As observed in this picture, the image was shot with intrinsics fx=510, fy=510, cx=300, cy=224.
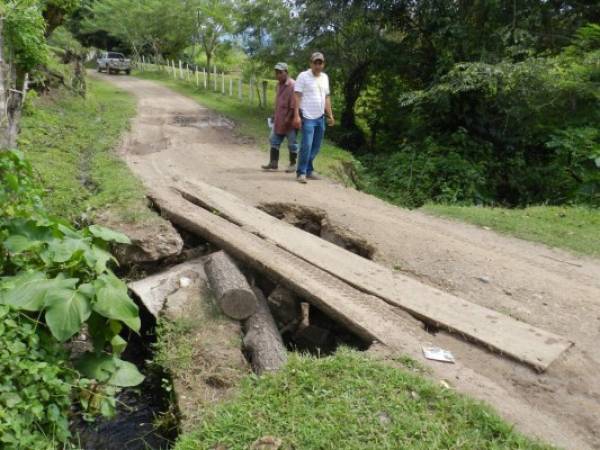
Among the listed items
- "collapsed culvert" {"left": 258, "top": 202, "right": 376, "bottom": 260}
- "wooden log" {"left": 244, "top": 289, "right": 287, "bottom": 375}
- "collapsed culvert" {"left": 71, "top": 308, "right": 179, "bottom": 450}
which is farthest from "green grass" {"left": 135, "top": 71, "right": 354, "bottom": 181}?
"collapsed culvert" {"left": 71, "top": 308, "right": 179, "bottom": 450}

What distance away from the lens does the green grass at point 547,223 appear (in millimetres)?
6289

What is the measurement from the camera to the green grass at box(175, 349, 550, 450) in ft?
9.46

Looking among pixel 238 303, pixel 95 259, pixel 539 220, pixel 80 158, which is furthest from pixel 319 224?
pixel 80 158

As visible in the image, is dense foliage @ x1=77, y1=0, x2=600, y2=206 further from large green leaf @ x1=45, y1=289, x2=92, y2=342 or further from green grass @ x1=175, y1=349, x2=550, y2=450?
large green leaf @ x1=45, y1=289, x2=92, y2=342

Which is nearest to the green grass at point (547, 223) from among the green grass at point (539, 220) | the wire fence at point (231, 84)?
the green grass at point (539, 220)

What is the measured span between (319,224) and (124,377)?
373cm

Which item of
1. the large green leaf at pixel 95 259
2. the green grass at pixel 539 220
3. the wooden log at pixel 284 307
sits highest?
the large green leaf at pixel 95 259

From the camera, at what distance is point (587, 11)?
37.6 feet

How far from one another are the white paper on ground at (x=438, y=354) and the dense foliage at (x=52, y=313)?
2036 mm

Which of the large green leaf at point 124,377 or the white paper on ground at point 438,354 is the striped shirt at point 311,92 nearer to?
the white paper on ground at point 438,354

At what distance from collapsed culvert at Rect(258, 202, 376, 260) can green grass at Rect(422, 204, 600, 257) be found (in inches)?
77.4

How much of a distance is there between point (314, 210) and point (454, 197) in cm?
484

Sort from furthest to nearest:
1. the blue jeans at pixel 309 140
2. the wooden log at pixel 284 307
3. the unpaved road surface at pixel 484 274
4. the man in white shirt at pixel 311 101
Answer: the blue jeans at pixel 309 140 < the man in white shirt at pixel 311 101 < the wooden log at pixel 284 307 < the unpaved road surface at pixel 484 274

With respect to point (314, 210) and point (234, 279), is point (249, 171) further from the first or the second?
point (234, 279)
